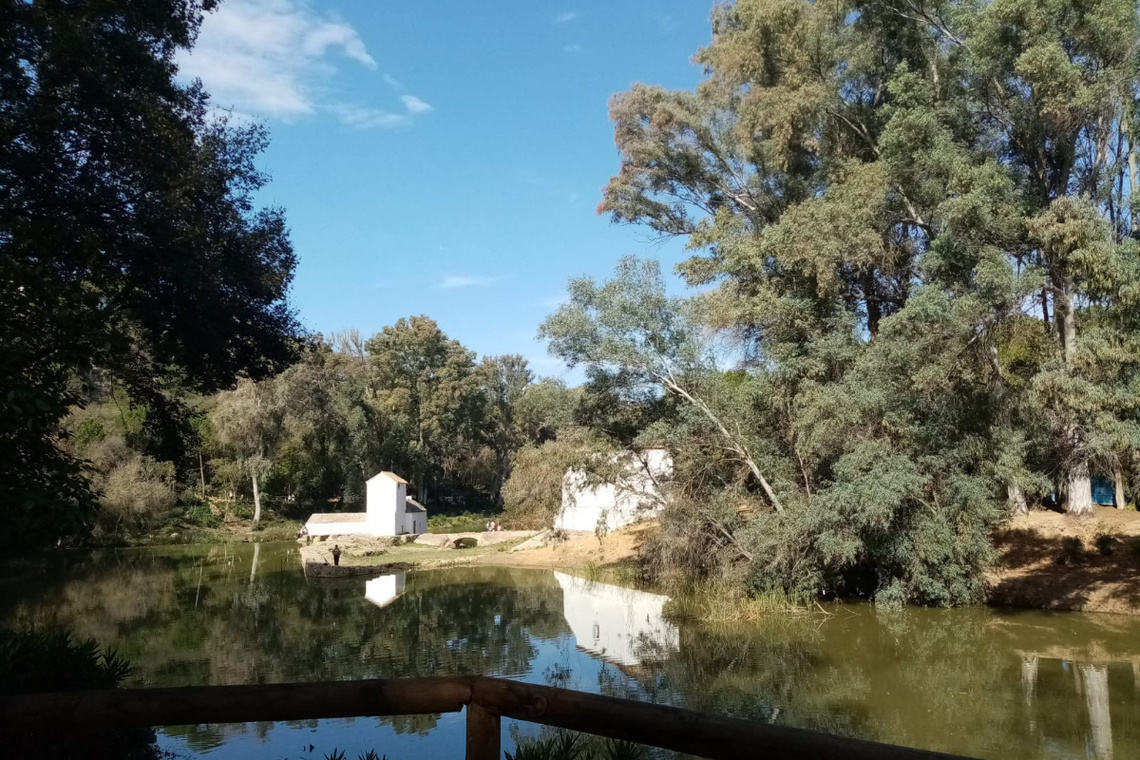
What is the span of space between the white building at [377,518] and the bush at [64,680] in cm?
3281

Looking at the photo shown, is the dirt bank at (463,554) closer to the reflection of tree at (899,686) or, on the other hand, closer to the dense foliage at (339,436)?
the dense foliage at (339,436)

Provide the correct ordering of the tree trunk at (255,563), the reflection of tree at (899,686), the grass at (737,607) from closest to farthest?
the reflection of tree at (899,686) < the grass at (737,607) < the tree trunk at (255,563)

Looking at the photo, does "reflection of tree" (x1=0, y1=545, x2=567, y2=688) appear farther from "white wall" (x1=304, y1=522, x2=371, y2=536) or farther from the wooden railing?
"white wall" (x1=304, y1=522, x2=371, y2=536)

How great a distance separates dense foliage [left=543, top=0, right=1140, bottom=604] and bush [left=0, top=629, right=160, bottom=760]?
1377 cm

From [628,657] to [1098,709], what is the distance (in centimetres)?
724

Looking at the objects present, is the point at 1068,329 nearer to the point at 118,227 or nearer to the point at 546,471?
the point at 546,471

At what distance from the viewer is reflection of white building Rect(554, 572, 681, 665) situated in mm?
14930

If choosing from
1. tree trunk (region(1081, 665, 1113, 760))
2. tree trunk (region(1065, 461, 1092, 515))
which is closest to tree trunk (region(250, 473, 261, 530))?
tree trunk (region(1065, 461, 1092, 515))

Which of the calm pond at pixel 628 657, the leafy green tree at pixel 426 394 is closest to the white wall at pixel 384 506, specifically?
the leafy green tree at pixel 426 394

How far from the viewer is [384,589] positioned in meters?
24.9

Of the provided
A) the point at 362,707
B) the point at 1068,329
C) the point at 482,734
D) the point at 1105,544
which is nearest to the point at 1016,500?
the point at 1105,544

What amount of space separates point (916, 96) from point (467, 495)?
173 ft

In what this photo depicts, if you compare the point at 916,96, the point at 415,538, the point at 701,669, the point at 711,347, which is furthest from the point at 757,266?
the point at 415,538

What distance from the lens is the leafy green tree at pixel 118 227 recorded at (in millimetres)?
6281
